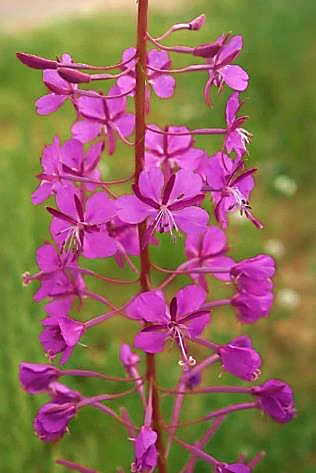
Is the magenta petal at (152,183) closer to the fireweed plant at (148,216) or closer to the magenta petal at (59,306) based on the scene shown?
the fireweed plant at (148,216)

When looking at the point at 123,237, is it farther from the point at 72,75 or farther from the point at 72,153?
the point at 72,75

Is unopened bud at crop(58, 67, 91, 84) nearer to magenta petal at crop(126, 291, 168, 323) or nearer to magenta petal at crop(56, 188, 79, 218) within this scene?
magenta petal at crop(56, 188, 79, 218)

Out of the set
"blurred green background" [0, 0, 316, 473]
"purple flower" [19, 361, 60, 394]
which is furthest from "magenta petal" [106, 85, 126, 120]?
"blurred green background" [0, 0, 316, 473]

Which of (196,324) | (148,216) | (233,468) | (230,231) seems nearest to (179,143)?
(148,216)

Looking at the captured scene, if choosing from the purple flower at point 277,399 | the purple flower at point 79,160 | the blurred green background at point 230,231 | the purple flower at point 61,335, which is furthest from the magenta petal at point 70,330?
the blurred green background at point 230,231

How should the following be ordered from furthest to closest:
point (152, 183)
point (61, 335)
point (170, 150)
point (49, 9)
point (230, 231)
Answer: point (49, 9) → point (230, 231) → point (170, 150) → point (61, 335) → point (152, 183)

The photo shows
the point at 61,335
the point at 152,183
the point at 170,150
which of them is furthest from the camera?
the point at 170,150
